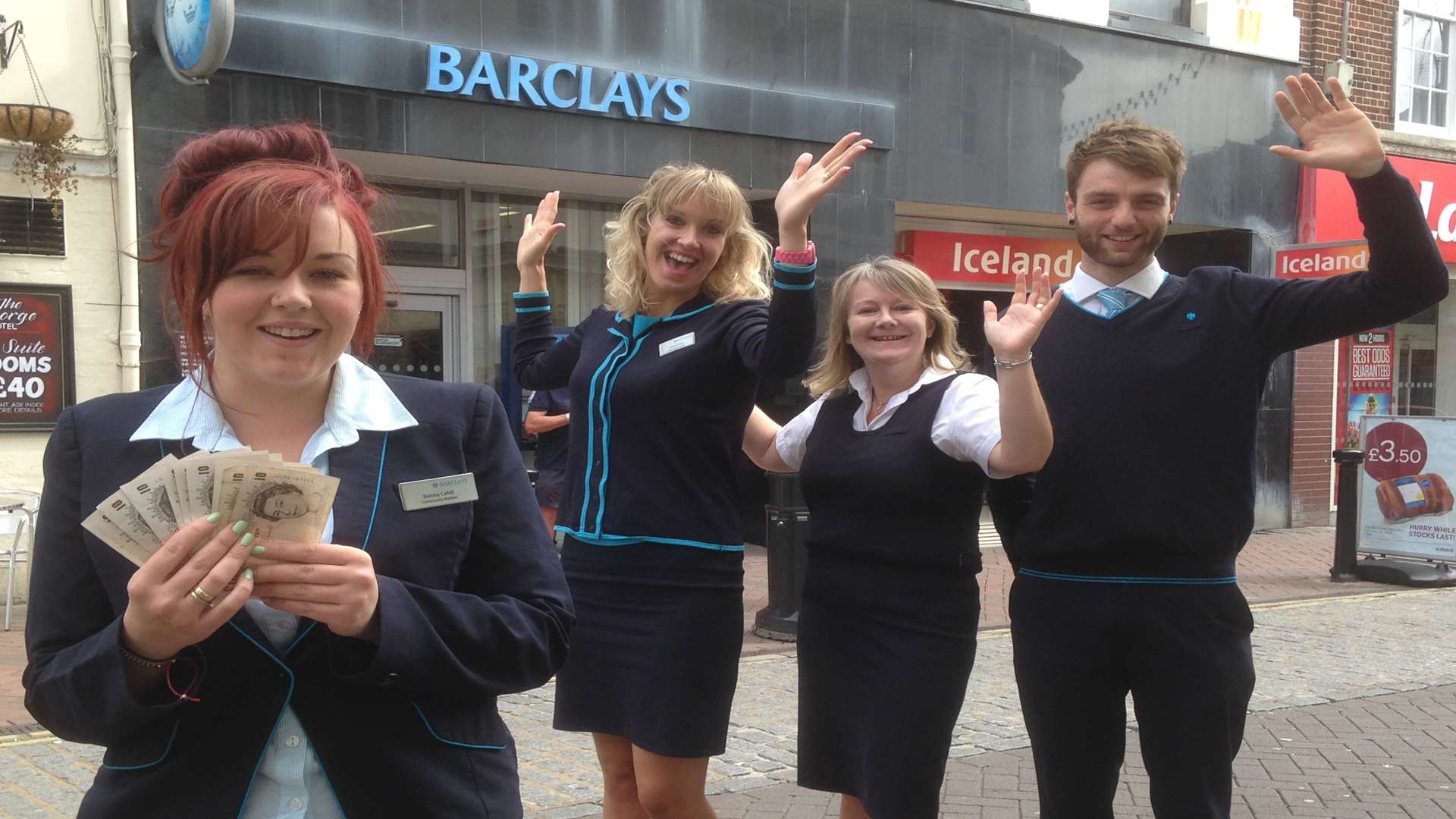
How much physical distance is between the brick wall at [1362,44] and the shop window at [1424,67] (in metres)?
0.17

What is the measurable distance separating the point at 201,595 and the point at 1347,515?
34.2 ft

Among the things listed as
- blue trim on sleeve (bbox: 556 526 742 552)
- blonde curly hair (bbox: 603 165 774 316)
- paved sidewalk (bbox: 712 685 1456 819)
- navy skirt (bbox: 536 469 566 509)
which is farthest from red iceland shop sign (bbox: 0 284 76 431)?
blue trim on sleeve (bbox: 556 526 742 552)

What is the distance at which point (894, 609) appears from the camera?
10.5 ft

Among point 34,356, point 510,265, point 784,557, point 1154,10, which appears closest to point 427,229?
point 510,265

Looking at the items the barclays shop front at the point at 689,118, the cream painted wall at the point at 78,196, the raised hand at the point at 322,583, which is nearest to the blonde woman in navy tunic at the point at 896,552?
the raised hand at the point at 322,583

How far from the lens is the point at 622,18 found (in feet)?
33.0

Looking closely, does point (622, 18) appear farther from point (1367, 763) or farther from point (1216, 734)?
point (1216, 734)

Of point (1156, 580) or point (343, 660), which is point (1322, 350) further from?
point (343, 660)

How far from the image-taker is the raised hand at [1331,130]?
2.78 m

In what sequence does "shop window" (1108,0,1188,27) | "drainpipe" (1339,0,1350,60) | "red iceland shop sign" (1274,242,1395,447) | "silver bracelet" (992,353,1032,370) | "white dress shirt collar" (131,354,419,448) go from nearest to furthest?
"white dress shirt collar" (131,354,419,448) → "silver bracelet" (992,353,1032,370) → "shop window" (1108,0,1188,27) → "drainpipe" (1339,0,1350,60) → "red iceland shop sign" (1274,242,1395,447)

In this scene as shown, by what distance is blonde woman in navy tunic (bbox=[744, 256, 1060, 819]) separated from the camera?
124 inches

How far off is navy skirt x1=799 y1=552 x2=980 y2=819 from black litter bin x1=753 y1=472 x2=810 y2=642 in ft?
14.1

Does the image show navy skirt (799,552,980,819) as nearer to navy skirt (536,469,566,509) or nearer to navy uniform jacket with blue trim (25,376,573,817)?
navy uniform jacket with blue trim (25,376,573,817)

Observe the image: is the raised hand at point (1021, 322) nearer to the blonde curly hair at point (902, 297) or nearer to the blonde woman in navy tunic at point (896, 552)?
the blonde woman in navy tunic at point (896, 552)
